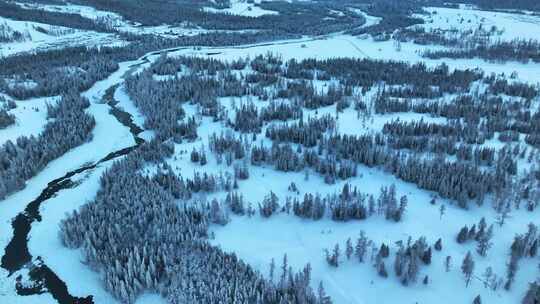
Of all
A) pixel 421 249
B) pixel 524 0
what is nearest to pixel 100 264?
pixel 421 249

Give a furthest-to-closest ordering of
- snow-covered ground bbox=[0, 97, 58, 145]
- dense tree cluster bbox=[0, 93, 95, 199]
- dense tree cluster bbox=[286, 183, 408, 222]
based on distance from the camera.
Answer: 1. snow-covered ground bbox=[0, 97, 58, 145]
2. dense tree cluster bbox=[0, 93, 95, 199]
3. dense tree cluster bbox=[286, 183, 408, 222]

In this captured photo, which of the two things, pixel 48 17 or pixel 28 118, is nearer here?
pixel 28 118

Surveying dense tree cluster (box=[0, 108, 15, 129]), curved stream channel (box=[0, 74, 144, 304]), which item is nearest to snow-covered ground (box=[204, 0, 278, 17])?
dense tree cluster (box=[0, 108, 15, 129])

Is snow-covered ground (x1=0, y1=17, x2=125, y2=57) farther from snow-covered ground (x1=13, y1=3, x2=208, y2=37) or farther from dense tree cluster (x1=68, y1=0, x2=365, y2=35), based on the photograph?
dense tree cluster (x1=68, y1=0, x2=365, y2=35)

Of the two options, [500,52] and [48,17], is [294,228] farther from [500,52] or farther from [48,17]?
[48,17]

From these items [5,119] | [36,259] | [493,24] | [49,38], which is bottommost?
[36,259]

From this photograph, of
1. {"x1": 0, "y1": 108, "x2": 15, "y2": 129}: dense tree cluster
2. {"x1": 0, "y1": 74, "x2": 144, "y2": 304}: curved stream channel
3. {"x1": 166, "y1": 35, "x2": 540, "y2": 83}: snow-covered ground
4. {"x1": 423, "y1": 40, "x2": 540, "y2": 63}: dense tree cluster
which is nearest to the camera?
{"x1": 0, "y1": 74, "x2": 144, "y2": 304}: curved stream channel

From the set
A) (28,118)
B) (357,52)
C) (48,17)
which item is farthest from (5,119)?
(48,17)

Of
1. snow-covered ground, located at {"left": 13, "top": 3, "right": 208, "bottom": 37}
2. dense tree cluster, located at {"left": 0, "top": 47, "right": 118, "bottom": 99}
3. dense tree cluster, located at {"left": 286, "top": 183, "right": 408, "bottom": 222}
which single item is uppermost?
snow-covered ground, located at {"left": 13, "top": 3, "right": 208, "bottom": 37}
